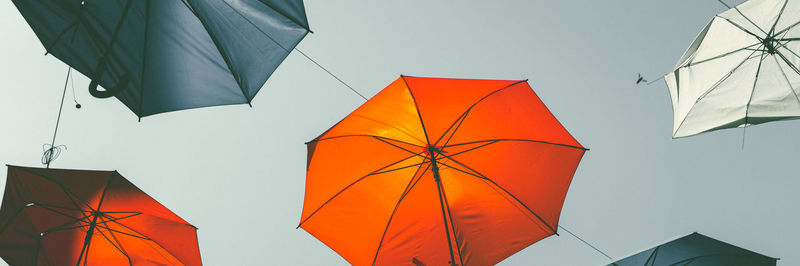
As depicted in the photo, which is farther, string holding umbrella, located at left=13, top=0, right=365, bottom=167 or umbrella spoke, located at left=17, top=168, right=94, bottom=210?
umbrella spoke, located at left=17, top=168, right=94, bottom=210

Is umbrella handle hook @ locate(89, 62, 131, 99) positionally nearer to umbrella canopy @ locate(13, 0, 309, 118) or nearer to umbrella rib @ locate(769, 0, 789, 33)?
umbrella canopy @ locate(13, 0, 309, 118)

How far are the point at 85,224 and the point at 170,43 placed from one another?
3.04m

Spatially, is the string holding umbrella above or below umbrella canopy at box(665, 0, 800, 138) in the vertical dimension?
below

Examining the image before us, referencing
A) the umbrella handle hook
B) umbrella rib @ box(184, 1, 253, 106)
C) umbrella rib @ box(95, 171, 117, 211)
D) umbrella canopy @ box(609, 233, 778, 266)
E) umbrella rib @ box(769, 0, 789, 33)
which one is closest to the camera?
the umbrella handle hook

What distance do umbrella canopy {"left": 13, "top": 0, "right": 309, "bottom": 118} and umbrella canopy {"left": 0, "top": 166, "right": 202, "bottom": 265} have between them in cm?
182

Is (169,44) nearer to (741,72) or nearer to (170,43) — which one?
(170,43)

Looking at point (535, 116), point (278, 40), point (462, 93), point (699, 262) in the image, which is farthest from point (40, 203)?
point (699, 262)

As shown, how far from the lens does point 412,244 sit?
5184mm

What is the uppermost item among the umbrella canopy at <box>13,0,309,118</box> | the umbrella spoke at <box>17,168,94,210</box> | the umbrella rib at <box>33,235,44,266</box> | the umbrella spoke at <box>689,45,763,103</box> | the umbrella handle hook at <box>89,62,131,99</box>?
the umbrella spoke at <box>689,45,763,103</box>

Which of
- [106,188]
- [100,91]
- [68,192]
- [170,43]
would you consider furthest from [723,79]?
[68,192]

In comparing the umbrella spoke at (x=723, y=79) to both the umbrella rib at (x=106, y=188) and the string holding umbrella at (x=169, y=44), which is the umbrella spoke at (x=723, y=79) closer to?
the string holding umbrella at (x=169, y=44)

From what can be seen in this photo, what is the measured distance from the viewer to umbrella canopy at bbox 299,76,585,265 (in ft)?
16.0

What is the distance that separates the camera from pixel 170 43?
4.24 m

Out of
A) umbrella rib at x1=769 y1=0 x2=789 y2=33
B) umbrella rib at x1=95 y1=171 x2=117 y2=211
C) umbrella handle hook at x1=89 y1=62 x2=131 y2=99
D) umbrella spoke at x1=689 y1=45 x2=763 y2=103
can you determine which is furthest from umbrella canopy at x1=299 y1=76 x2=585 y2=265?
umbrella rib at x1=769 y1=0 x2=789 y2=33
